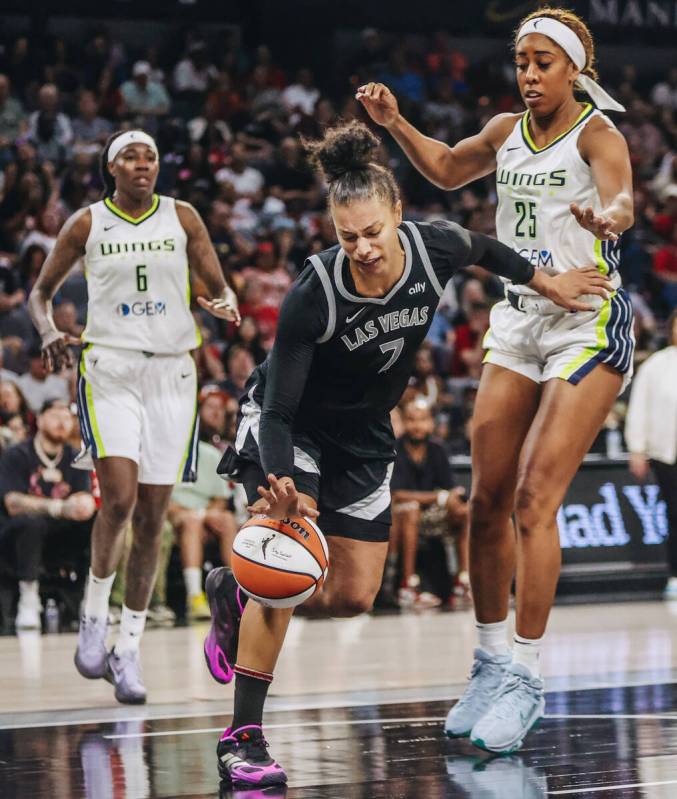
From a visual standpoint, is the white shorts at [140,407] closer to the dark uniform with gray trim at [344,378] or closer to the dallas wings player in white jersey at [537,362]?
the dark uniform with gray trim at [344,378]

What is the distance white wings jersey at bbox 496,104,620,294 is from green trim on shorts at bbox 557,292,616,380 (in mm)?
133

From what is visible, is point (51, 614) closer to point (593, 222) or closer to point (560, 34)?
point (560, 34)

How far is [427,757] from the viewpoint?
15.2ft

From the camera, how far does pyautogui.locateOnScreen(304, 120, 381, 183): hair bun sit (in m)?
4.41

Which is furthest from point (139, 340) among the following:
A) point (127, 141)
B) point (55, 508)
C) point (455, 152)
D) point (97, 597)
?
point (55, 508)

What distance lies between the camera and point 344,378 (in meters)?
4.52

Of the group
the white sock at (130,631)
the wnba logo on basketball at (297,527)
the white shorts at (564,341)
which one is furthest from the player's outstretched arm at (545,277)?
the white sock at (130,631)

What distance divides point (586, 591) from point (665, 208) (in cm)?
733

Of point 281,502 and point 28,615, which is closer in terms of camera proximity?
point 281,502

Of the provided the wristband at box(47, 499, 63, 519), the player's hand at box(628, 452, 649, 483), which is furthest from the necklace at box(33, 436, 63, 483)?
the player's hand at box(628, 452, 649, 483)

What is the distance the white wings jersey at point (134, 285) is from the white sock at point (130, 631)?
1.07m

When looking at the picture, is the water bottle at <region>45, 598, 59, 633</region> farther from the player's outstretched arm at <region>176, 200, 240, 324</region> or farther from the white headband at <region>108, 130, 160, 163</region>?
the white headband at <region>108, 130, 160, 163</region>

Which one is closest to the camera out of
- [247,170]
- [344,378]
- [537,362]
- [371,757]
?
[344,378]

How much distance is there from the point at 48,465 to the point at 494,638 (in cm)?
495
